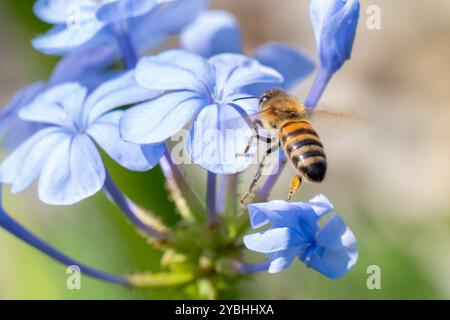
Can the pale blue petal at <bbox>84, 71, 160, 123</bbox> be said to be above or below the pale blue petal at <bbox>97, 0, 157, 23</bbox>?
below

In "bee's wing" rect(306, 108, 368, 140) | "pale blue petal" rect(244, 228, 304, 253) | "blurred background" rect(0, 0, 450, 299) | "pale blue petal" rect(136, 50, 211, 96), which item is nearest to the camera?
"pale blue petal" rect(244, 228, 304, 253)

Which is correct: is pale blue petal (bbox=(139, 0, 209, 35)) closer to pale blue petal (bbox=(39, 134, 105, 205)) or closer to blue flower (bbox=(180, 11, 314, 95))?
blue flower (bbox=(180, 11, 314, 95))

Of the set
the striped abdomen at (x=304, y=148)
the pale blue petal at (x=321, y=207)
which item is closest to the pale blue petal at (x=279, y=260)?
the pale blue petal at (x=321, y=207)

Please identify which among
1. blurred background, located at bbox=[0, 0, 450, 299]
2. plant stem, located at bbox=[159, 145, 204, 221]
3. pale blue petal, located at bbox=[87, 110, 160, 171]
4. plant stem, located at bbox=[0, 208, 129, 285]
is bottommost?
blurred background, located at bbox=[0, 0, 450, 299]

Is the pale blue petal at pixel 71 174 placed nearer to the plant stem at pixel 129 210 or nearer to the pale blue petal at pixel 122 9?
the plant stem at pixel 129 210

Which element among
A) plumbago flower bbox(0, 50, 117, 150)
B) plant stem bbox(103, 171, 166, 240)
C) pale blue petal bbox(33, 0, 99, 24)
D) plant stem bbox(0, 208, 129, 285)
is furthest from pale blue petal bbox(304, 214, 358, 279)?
pale blue petal bbox(33, 0, 99, 24)

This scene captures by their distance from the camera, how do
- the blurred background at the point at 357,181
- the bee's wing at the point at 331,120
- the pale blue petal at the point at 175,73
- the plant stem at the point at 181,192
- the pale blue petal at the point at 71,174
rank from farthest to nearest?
the blurred background at the point at 357,181 → the plant stem at the point at 181,192 → the bee's wing at the point at 331,120 → the pale blue petal at the point at 175,73 → the pale blue petal at the point at 71,174

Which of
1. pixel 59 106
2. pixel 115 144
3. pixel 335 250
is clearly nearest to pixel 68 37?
pixel 59 106

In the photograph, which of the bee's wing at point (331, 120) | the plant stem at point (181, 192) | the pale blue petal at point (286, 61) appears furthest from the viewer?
the pale blue petal at point (286, 61)
